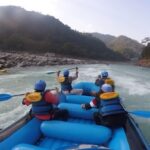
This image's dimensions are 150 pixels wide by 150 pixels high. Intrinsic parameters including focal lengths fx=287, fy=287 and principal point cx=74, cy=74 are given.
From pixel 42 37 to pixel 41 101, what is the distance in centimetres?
6814

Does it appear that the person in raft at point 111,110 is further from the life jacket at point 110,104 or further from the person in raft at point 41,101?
the person in raft at point 41,101

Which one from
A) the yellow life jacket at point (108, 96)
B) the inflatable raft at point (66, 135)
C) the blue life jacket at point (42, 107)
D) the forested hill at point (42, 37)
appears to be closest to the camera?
the inflatable raft at point (66, 135)

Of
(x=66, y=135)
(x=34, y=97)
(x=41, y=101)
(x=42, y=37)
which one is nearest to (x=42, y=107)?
(x=41, y=101)

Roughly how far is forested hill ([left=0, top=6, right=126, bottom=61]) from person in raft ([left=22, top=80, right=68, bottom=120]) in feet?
170

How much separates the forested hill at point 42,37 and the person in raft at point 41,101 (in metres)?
51.9

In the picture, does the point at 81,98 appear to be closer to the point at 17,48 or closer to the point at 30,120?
the point at 30,120

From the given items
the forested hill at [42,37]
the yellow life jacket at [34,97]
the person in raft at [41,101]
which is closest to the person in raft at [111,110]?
the person in raft at [41,101]

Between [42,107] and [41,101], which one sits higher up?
[41,101]

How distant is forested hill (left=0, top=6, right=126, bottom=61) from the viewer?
2384 inches

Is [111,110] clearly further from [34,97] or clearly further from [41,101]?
[34,97]

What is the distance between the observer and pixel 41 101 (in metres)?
5.40

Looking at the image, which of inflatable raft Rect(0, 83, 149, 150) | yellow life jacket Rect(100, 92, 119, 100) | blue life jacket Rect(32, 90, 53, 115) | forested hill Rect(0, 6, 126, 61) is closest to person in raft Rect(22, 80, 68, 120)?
blue life jacket Rect(32, 90, 53, 115)

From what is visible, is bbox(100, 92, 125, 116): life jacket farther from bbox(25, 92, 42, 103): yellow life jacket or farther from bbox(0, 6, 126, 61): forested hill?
bbox(0, 6, 126, 61): forested hill

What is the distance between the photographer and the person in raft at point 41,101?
5.35 metres
